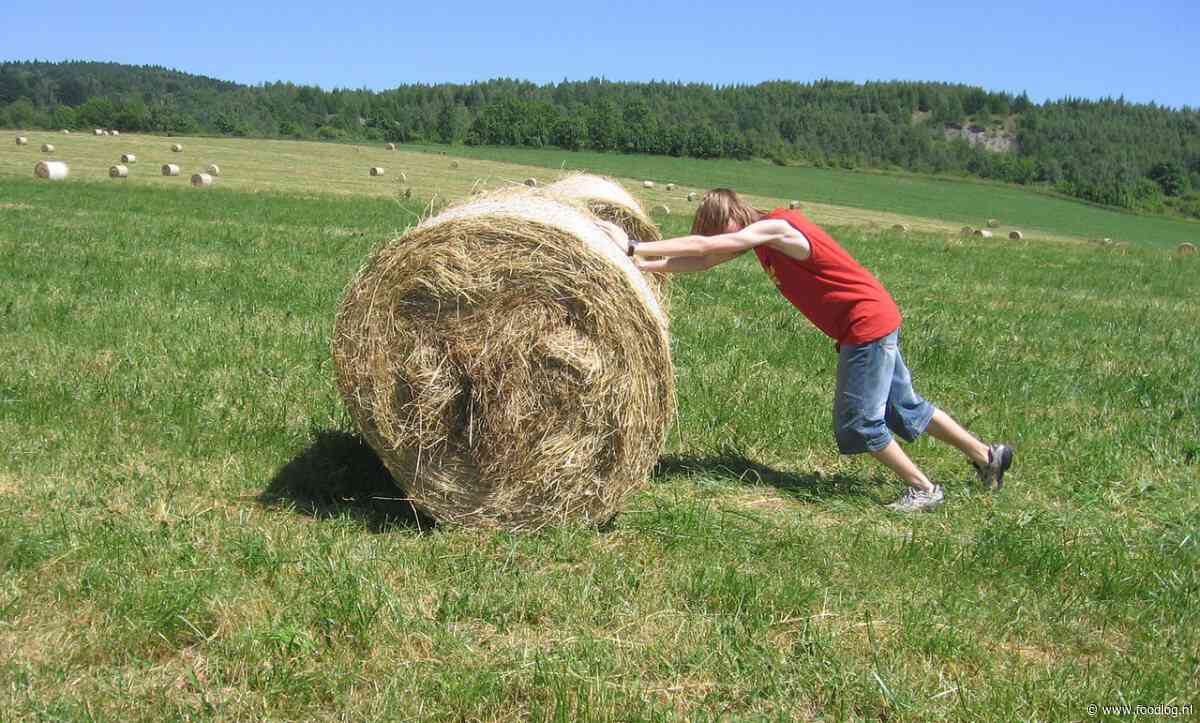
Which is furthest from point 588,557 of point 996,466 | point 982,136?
point 982,136

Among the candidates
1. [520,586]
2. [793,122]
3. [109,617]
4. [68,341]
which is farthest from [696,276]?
[793,122]

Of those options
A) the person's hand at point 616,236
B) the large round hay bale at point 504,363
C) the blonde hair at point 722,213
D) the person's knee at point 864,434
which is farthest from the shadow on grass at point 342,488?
the person's knee at point 864,434

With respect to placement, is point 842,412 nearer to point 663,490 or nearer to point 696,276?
point 663,490

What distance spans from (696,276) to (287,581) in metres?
9.33

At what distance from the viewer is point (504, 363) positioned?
15.9 feet

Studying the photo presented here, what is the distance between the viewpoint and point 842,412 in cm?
549

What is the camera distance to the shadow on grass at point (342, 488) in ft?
16.7

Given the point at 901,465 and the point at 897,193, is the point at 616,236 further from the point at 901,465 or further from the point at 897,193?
the point at 897,193

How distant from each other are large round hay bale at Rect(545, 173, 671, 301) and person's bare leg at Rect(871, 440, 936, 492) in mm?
2258

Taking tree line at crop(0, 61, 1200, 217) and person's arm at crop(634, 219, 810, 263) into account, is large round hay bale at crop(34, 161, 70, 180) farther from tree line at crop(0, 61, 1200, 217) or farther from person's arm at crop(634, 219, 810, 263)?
tree line at crop(0, 61, 1200, 217)

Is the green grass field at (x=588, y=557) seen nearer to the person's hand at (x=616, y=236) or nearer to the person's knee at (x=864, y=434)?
the person's knee at (x=864, y=434)

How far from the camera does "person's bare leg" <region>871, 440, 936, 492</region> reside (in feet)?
17.9

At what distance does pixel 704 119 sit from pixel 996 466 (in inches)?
3875

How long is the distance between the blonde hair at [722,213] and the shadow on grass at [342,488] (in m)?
2.08
